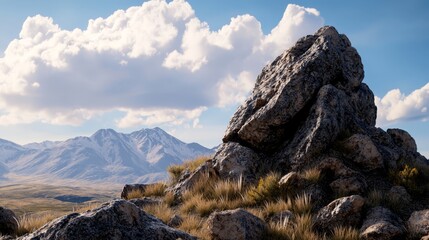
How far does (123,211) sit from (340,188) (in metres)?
8.75

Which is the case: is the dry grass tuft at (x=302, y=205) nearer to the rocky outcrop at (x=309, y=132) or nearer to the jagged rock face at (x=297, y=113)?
the rocky outcrop at (x=309, y=132)

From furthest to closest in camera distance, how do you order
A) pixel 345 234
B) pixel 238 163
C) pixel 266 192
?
1. pixel 238 163
2. pixel 266 192
3. pixel 345 234

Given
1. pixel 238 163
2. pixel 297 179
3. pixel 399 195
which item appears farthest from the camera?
pixel 238 163

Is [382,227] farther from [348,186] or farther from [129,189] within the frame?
[129,189]

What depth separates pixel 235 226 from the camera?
403 inches

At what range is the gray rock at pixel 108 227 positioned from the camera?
6.62 m

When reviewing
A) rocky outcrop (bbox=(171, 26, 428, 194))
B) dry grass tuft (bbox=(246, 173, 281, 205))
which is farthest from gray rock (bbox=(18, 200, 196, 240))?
rocky outcrop (bbox=(171, 26, 428, 194))

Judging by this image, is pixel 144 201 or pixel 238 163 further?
pixel 144 201

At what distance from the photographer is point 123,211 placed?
7137 millimetres

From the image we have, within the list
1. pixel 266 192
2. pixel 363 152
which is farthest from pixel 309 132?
pixel 266 192

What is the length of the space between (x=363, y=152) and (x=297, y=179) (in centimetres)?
332

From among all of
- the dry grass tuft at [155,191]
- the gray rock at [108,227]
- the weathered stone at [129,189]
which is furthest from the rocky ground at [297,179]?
the weathered stone at [129,189]

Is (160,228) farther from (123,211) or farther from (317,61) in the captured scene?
(317,61)

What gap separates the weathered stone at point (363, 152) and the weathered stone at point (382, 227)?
3.89 meters
